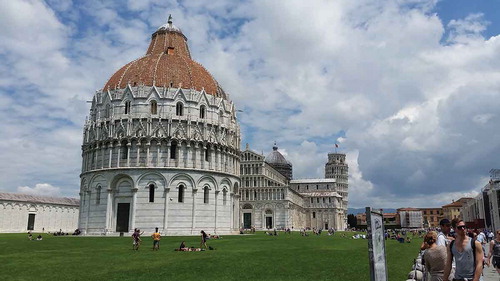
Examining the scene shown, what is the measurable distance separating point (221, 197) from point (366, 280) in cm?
4273

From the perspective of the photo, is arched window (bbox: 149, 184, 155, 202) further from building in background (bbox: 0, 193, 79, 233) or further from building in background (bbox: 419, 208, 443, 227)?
building in background (bbox: 419, 208, 443, 227)

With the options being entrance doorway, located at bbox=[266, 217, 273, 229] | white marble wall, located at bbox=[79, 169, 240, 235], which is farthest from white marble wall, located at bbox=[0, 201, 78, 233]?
entrance doorway, located at bbox=[266, 217, 273, 229]

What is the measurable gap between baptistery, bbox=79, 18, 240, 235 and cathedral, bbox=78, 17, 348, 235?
0.12m

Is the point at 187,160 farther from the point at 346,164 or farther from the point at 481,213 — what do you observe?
the point at 346,164

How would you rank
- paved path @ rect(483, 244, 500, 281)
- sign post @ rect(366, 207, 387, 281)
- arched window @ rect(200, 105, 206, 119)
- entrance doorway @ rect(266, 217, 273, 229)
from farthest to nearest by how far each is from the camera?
entrance doorway @ rect(266, 217, 273, 229)
arched window @ rect(200, 105, 206, 119)
paved path @ rect(483, 244, 500, 281)
sign post @ rect(366, 207, 387, 281)

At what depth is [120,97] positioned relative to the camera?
185 ft

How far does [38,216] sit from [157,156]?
53132 millimetres

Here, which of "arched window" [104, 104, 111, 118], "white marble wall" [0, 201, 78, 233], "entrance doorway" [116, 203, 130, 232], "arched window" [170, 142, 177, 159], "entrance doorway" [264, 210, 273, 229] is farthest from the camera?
"entrance doorway" [264, 210, 273, 229]

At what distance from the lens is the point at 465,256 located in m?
8.62

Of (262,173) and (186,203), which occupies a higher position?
Answer: (262,173)

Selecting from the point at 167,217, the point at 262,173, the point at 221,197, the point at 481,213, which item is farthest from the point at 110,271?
the point at 262,173

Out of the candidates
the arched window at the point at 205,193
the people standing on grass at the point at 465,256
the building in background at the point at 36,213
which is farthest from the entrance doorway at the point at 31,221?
the people standing on grass at the point at 465,256

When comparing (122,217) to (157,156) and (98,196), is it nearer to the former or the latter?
(98,196)

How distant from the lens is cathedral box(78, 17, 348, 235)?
174 feet
